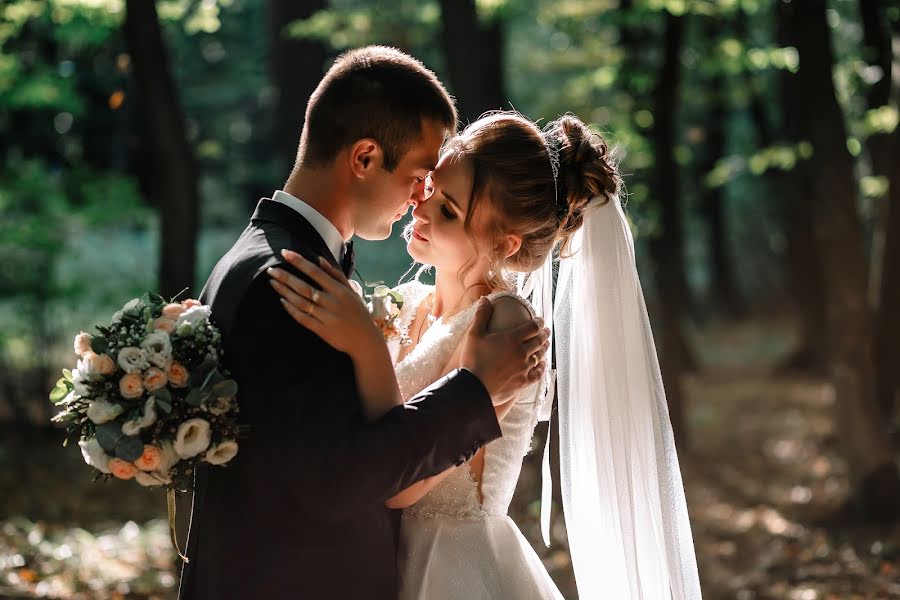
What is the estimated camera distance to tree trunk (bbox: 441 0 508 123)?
27.2 ft

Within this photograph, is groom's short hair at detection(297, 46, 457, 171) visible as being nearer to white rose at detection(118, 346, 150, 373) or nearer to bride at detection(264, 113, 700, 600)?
bride at detection(264, 113, 700, 600)

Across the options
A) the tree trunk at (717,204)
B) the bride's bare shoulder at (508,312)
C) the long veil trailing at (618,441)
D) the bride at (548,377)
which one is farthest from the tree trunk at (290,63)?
the bride's bare shoulder at (508,312)

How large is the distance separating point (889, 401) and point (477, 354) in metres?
9.28

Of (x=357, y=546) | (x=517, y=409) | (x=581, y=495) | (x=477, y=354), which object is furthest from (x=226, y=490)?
(x=581, y=495)

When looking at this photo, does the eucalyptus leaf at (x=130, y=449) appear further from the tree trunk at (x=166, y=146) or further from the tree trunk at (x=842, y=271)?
the tree trunk at (x=842, y=271)

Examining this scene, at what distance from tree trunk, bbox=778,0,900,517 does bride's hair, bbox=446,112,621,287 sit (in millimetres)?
5568

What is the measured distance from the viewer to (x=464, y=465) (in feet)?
11.6

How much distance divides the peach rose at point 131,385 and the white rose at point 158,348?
2.4 inches

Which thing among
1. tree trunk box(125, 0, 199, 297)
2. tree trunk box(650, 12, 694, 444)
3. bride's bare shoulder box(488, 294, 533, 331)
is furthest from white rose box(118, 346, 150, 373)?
tree trunk box(650, 12, 694, 444)

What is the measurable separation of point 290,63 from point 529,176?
321 inches

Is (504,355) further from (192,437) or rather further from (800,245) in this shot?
(800,245)

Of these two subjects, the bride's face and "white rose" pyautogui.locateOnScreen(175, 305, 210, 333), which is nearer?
"white rose" pyautogui.locateOnScreen(175, 305, 210, 333)

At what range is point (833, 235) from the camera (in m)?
8.73

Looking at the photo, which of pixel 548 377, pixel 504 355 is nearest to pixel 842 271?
pixel 548 377
